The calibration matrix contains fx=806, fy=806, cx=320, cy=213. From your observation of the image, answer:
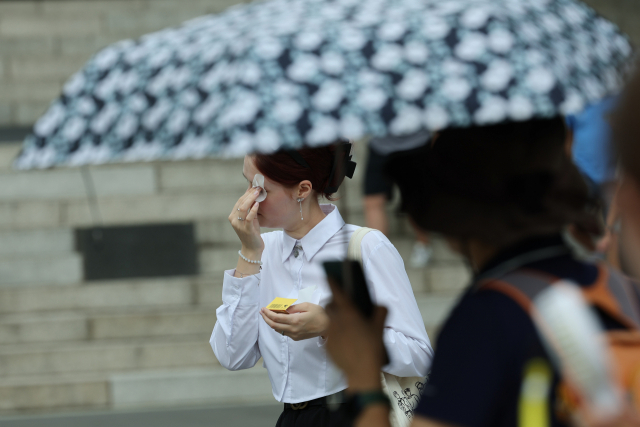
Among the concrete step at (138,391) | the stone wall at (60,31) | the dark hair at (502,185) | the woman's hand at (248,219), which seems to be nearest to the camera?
the dark hair at (502,185)

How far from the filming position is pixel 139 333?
20.4 feet

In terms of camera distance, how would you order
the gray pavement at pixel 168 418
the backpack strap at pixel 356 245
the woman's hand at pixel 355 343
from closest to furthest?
1. the woman's hand at pixel 355 343
2. the backpack strap at pixel 356 245
3. the gray pavement at pixel 168 418

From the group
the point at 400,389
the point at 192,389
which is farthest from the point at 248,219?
the point at 192,389

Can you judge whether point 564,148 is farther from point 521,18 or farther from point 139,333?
point 139,333

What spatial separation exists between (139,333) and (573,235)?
204 inches

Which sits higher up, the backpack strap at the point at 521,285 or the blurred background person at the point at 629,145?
the blurred background person at the point at 629,145

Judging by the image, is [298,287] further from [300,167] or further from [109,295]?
[109,295]

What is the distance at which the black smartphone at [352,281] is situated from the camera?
1.56 meters

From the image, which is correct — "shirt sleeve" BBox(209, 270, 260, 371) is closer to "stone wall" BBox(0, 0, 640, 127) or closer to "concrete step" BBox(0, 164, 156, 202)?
"concrete step" BBox(0, 164, 156, 202)

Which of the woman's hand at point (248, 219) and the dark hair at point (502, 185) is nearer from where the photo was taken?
the dark hair at point (502, 185)

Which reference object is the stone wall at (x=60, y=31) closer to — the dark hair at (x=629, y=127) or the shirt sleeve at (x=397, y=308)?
the shirt sleeve at (x=397, y=308)

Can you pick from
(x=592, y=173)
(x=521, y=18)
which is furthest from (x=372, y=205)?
(x=521, y=18)

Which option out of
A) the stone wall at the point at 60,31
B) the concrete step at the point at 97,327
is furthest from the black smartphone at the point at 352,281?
the stone wall at the point at 60,31

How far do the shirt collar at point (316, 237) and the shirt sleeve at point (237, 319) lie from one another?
15 cm
